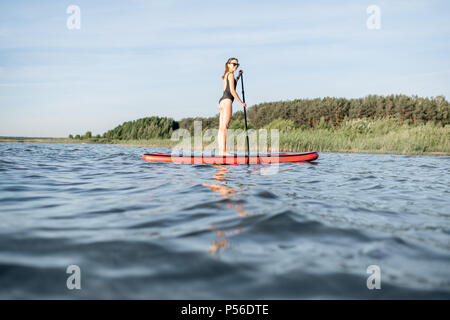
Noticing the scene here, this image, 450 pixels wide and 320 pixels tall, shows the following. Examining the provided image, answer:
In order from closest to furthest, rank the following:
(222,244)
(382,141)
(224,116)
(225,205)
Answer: (222,244), (225,205), (224,116), (382,141)

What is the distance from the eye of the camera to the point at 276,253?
2045 mm

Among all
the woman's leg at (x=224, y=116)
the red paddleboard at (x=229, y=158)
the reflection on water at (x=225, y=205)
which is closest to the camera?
the reflection on water at (x=225, y=205)

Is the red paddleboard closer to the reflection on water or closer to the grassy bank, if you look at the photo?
the reflection on water

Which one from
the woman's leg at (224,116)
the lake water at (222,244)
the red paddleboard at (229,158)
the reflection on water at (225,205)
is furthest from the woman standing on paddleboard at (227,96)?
the lake water at (222,244)

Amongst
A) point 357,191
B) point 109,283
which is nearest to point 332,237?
point 109,283

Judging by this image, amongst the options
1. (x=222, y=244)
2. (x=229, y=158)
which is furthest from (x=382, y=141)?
(x=222, y=244)

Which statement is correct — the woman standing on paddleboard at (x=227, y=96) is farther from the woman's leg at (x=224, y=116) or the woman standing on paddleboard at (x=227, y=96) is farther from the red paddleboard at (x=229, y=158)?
the red paddleboard at (x=229, y=158)

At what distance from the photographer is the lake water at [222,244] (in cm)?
162

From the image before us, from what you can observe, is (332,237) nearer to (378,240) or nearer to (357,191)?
(378,240)

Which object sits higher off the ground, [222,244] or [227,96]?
[227,96]

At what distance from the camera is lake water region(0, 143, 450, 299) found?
5.33 ft

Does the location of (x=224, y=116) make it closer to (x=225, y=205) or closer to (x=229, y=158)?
(x=229, y=158)

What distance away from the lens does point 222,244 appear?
85.5 inches

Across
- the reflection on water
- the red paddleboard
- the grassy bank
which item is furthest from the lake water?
the grassy bank
